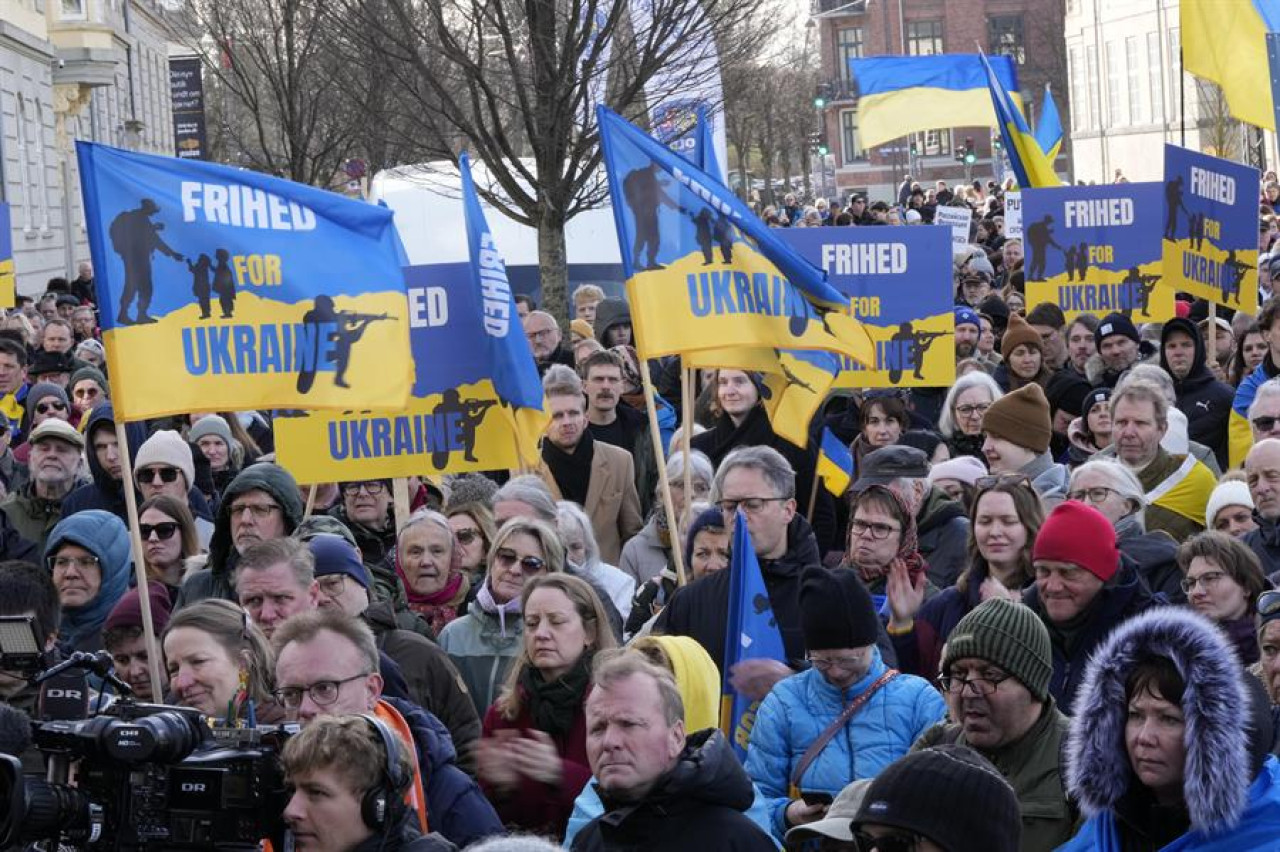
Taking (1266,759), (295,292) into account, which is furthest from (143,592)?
(1266,759)

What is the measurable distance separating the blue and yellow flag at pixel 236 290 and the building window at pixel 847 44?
3738 inches

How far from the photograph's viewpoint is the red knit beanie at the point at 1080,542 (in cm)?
614

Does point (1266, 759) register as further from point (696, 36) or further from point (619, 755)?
point (696, 36)

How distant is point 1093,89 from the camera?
75125 mm

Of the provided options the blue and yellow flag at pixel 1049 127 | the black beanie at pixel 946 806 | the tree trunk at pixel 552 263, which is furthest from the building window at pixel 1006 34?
the black beanie at pixel 946 806

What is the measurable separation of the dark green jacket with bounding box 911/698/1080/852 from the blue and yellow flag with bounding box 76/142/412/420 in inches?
140

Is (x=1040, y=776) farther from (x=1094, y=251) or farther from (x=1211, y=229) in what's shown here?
(x=1094, y=251)

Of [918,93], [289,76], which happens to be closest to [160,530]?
[918,93]

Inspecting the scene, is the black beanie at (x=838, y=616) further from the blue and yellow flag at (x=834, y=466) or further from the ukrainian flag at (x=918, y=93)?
the ukrainian flag at (x=918, y=93)

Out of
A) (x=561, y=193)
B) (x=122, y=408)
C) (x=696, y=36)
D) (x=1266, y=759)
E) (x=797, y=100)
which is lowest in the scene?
(x=1266, y=759)

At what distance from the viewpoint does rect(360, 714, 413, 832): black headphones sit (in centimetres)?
445

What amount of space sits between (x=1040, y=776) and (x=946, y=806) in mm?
1188

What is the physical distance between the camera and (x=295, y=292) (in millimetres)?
8305

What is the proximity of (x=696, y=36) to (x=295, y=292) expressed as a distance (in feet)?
34.8
